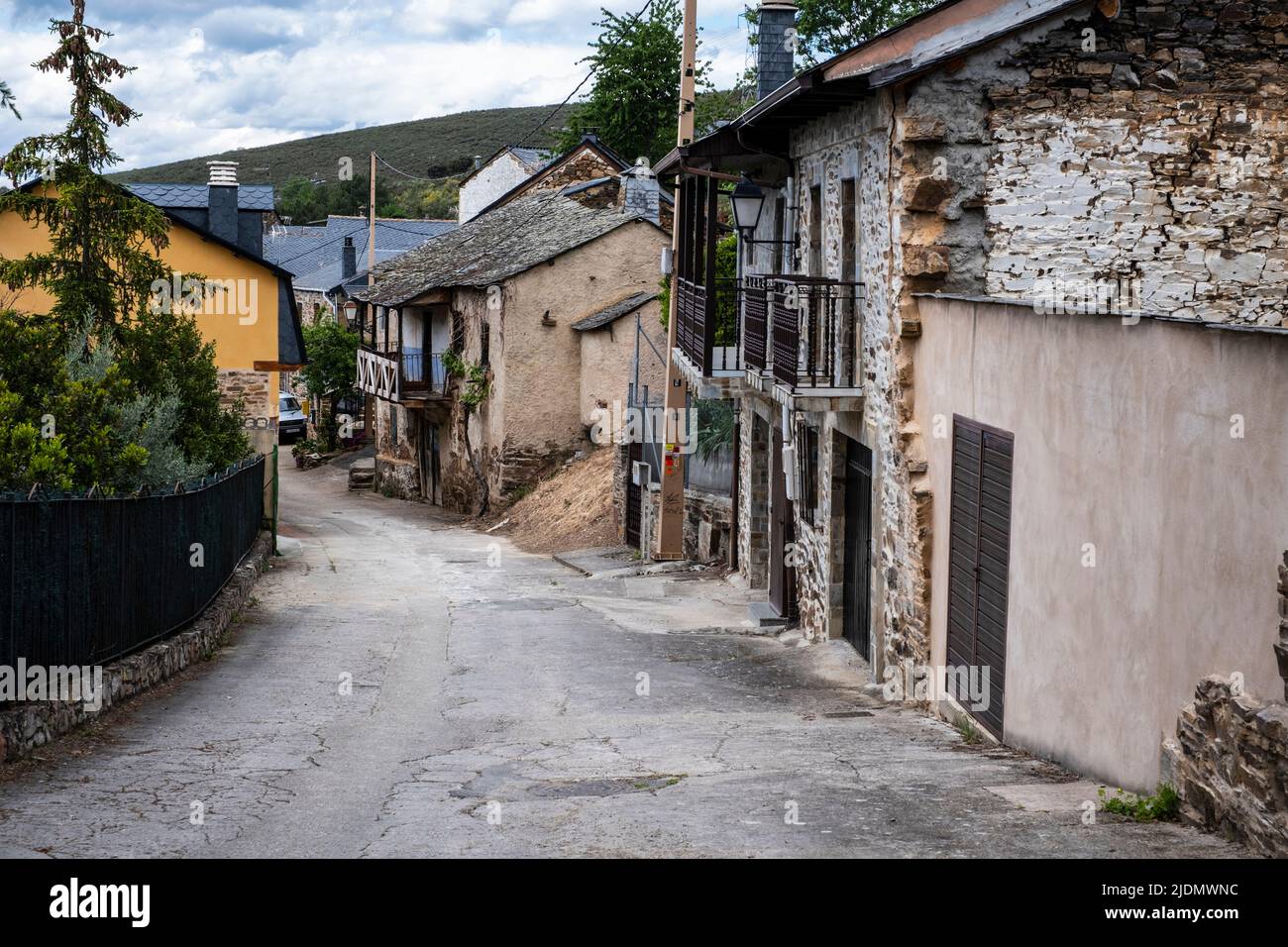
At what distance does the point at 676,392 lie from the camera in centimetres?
2139

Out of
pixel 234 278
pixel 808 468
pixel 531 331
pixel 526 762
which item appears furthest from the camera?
pixel 531 331

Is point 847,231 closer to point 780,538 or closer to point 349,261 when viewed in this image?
point 780,538

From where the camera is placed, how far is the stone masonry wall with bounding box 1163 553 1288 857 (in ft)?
18.6

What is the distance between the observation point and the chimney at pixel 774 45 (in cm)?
1981

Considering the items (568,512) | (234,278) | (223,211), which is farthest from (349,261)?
(568,512)

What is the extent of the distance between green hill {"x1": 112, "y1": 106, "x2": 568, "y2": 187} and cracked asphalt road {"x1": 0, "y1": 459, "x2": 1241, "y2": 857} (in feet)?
343

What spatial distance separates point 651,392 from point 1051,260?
19417 millimetres

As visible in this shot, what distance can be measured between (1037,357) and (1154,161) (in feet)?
14.1

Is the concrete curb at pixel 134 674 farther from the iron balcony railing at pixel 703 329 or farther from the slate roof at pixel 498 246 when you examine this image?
the slate roof at pixel 498 246

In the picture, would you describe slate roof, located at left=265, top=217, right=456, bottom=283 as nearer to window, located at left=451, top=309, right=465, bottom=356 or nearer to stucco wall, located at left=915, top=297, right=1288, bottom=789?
window, located at left=451, top=309, right=465, bottom=356

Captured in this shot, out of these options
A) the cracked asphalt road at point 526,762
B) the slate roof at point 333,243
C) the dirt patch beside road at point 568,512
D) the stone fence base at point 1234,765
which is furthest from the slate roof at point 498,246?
the stone fence base at point 1234,765

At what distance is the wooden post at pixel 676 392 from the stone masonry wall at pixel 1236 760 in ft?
46.5
